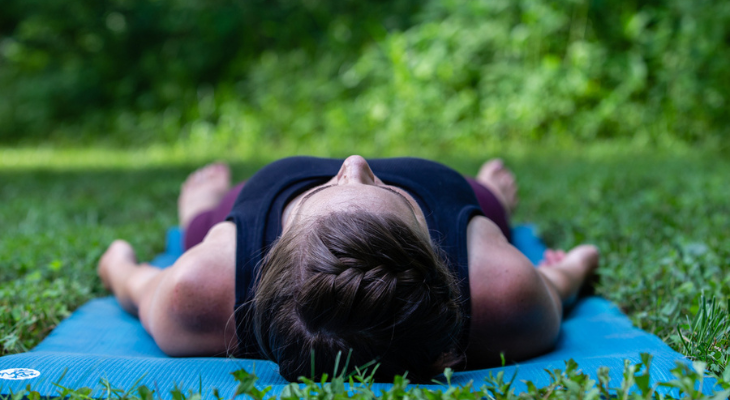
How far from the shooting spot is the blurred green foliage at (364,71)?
5.67 metres

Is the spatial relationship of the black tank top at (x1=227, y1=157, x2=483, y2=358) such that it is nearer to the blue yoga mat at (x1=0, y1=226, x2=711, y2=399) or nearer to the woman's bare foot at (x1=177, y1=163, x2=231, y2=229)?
the blue yoga mat at (x1=0, y1=226, x2=711, y2=399)

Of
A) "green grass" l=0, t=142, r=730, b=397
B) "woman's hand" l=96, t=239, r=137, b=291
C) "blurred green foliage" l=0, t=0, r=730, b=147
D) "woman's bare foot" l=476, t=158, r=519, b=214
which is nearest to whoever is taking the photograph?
"green grass" l=0, t=142, r=730, b=397

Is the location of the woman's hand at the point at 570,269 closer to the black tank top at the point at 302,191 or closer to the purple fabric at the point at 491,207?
the purple fabric at the point at 491,207

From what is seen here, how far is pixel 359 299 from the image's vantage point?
1148 mm

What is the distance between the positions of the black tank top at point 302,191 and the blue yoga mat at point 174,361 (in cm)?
17

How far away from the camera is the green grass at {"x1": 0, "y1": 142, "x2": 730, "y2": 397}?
1.64 m

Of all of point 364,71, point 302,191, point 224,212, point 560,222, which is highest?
point 364,71

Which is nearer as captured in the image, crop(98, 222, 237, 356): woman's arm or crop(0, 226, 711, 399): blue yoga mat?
crop(0, 226, 711, 399): blue yoga mat

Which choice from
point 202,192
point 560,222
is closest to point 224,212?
point 202,192

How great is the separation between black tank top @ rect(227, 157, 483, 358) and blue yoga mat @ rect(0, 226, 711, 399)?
0.17 meters

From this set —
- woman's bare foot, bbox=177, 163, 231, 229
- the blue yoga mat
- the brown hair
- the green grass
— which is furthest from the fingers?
woman's bare foot, bbox=177, 163, 231, 229

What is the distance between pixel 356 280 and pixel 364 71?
5.65 m

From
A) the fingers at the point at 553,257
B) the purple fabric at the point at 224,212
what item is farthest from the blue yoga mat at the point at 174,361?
the purple fabric at the point at 224,212

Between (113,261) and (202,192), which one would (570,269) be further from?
(202,192)
